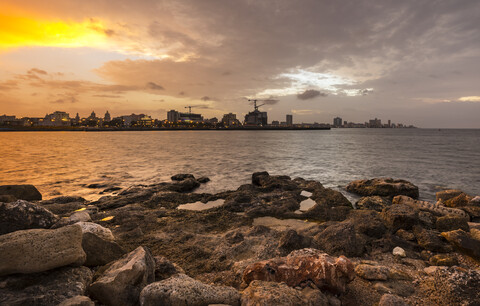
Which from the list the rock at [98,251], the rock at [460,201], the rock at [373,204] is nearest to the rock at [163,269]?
the rock at [98,251]

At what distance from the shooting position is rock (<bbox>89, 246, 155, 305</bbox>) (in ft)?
12.5

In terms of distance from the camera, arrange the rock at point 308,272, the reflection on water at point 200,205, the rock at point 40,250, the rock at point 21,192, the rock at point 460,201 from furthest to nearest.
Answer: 1. the reflection on water at point 200,205
2. the rock at point 460,201
3. the rock at point 21,192
4. the rock at point 308,272
5. the rock at point 40,250

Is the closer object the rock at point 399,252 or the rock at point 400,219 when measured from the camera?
the rock at point 399,252

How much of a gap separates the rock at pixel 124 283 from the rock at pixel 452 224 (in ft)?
31.3

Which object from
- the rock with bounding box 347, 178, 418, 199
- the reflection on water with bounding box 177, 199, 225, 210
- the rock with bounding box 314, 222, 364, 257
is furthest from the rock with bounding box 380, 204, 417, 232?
the reflection on water with bounding box 177, 199, 225, 210

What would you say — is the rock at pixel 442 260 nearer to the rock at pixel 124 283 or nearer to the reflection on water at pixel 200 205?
the rock at pixel 124 283

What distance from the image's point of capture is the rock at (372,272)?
510cm

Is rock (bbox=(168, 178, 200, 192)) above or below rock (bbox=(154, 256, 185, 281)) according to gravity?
below

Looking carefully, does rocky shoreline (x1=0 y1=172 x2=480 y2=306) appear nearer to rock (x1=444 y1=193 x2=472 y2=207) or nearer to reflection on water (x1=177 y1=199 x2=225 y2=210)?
rock (x1=444 y1=193 x2=472 y2=207)

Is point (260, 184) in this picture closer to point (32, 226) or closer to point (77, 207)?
point (77, 207)

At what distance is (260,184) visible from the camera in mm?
Result: 16688

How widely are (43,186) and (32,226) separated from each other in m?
16.2

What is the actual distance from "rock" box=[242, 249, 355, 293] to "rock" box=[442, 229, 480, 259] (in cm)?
448

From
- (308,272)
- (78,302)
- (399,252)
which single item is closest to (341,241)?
(399,252)
